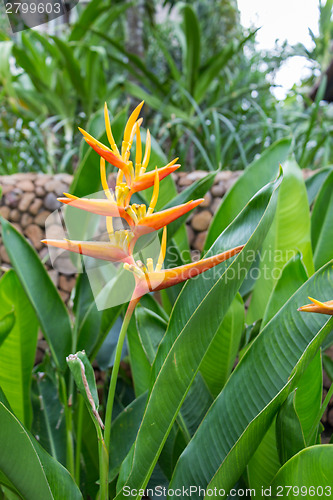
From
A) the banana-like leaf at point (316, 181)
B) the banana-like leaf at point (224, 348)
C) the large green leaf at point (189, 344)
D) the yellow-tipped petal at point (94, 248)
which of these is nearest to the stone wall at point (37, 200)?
the banana-like leaf at point (316, 181)

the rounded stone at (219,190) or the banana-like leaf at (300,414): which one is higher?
the rounded stone at (219,190)

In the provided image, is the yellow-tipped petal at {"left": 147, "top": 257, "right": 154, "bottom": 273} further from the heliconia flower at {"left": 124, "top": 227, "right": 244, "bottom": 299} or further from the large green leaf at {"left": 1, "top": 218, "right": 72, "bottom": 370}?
the large green leaf at {"left": 1, "top": 218, "right": 72, "bottom": 370}

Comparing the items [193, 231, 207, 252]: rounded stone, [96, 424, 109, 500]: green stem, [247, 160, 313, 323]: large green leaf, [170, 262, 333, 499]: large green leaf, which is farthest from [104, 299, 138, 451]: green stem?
[193, 231, 207, 252]: rounded stone

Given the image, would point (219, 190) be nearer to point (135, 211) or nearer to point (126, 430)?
point (126, 430)

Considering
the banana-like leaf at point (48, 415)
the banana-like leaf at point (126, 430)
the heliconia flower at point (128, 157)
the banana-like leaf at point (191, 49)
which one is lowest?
the banana-like leaf at point (48, 415)

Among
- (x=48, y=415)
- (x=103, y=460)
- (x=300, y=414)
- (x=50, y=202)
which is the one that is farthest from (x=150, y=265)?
(x=50, y=202)

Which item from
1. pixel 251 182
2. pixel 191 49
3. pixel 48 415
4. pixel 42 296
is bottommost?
pixel 48 415

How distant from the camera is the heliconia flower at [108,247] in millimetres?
283

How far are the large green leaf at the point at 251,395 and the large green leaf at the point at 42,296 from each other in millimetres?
252

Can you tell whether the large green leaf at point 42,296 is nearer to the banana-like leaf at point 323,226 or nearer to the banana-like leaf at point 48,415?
the banana-like leaf at point 48,415

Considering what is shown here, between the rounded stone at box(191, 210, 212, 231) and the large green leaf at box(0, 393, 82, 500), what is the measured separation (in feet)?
2.51

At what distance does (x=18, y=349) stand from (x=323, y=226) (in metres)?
0.56

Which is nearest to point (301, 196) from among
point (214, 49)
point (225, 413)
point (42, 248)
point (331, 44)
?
point (225, 413)

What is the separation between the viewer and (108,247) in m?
0.29
